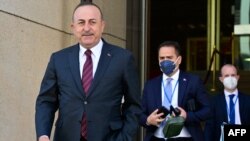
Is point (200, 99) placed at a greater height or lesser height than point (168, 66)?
lesser

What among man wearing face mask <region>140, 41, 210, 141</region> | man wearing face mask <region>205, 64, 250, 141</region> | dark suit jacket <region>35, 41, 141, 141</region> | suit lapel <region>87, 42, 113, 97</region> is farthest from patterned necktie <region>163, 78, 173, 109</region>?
suit lapel <region>87, 42, 113, 97</region>

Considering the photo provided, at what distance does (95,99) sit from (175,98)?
74.8 inches

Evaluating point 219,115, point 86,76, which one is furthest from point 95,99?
point 219,115

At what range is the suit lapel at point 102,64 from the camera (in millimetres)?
4332

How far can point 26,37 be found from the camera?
23.5 ft

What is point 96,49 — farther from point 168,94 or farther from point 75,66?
point 168,94

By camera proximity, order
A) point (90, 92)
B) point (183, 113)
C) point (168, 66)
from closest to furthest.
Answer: point (90, 92)
point (183, 113)
point (168, 66)

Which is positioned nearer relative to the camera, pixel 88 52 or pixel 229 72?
pixel 88 52

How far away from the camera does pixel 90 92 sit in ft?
14.1

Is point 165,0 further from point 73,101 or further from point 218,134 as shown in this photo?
point 73,101

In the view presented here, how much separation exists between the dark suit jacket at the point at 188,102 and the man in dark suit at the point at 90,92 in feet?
5.10

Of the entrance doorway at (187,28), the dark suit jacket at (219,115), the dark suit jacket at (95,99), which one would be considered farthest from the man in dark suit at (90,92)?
the entrance doorway at (187,28)

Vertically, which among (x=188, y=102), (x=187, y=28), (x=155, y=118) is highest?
(x=187, y=28)

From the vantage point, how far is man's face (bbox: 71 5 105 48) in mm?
4352
